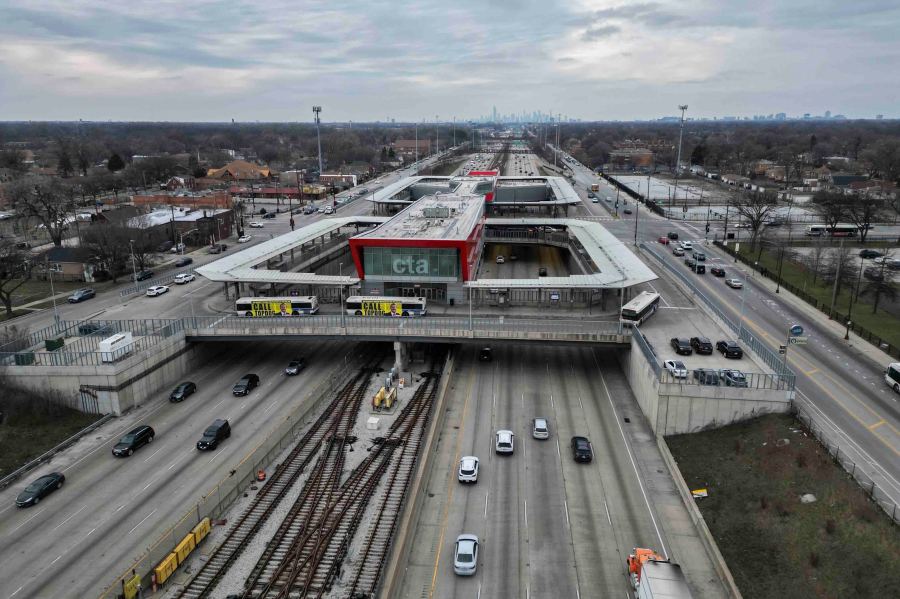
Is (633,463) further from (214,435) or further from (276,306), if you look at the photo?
(276,306)

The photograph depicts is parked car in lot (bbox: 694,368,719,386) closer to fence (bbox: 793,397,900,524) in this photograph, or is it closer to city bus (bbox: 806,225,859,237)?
fence (bbox: 793,397,900,524)

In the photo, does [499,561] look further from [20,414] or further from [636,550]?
[20,414]

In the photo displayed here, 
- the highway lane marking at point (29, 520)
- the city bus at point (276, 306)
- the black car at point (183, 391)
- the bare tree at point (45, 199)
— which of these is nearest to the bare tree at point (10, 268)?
the bare tree at point (45, 199)

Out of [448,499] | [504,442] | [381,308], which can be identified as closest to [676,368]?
[504,442]

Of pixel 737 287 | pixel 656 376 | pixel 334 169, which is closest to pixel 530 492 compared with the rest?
pixel 656 376

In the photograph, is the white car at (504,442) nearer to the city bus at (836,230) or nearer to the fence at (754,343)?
the fence at (754,343)
